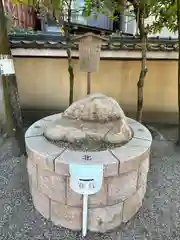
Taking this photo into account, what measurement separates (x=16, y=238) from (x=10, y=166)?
4.76 feet

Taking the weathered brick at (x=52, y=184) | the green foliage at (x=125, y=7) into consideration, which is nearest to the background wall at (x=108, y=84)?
the green foliage at (x=125, y=7)

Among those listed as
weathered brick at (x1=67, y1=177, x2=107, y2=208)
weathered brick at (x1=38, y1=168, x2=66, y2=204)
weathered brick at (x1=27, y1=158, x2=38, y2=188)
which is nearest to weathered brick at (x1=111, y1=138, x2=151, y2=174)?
weathered brick at (x1=67, y1=177, x2=107, y2=208)

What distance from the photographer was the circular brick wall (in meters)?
2.37

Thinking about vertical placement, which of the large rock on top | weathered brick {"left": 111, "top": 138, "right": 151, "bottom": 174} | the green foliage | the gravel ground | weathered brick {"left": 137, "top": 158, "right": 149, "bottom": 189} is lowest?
the gravel ground

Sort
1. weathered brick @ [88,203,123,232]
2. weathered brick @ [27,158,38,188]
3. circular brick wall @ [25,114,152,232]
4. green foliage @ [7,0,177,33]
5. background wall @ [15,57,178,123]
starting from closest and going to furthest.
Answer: circular brick wall @ [25,114,152,232] → weathered brick @ [88,203,123,232] → weathered brick @ [27,158,38,188] → green foliage @ [7,0,177,33] → background wall @ [15,57,178,123]

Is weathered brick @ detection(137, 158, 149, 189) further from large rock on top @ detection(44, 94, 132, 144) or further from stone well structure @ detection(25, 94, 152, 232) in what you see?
large rock on top @ detection(44, 94, 132, 144)

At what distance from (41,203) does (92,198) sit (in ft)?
2.08

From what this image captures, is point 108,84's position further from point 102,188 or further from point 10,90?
point 102,188

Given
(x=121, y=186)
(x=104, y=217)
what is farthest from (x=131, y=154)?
(x=104, y=217)

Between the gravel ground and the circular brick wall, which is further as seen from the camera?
the gravel ground

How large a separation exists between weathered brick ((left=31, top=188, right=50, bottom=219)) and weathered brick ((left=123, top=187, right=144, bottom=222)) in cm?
82

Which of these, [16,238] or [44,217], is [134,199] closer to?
[44,217]

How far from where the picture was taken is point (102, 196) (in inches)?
95.4

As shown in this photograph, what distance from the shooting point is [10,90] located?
3.68 metres
